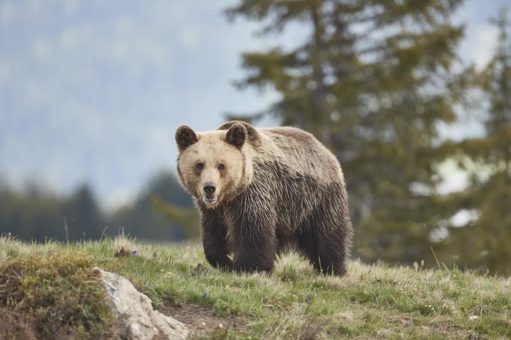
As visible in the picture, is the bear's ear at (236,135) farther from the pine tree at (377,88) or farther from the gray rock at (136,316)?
the pine tree at (377,88)

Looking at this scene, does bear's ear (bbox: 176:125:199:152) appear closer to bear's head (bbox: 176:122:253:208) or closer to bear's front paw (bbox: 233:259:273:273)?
bear's head (bbox: 176:122:253:208)

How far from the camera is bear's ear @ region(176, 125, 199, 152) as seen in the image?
8250 mm

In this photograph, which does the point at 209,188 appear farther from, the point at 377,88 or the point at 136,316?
the point at 377,88

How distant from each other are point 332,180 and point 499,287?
2182 millimetres

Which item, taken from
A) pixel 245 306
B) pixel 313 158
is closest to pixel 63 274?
pixel 245 306

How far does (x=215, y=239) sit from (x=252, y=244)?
1.74 ft

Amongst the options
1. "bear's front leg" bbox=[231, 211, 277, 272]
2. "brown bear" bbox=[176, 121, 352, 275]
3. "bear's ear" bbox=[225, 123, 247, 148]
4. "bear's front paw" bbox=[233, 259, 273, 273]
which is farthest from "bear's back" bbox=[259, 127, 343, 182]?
"bear's front paw" bbox=[233, 259, 273, 273]

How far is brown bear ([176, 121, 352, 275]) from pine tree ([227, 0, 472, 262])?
14775mm

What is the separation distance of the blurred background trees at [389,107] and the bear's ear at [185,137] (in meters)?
15.4

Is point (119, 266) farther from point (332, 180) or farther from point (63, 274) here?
point (332, 180)

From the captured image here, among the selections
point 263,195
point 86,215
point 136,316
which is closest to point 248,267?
point 263,195

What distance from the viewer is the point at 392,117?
25.1 metres

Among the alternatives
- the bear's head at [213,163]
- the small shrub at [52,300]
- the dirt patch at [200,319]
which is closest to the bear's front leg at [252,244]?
the bear's head at [213,163]

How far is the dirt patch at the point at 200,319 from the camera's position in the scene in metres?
6.27
